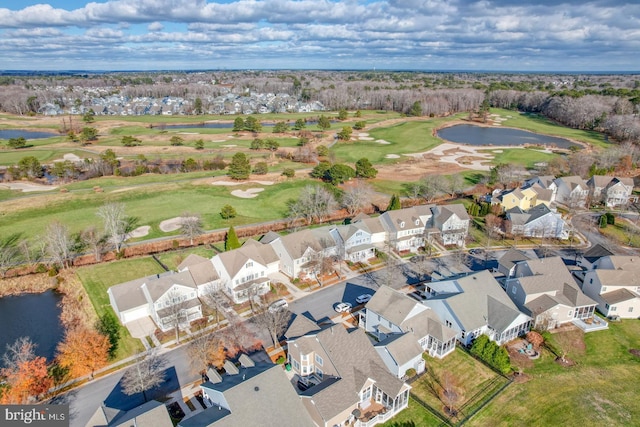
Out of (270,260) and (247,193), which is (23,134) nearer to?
(247,193)

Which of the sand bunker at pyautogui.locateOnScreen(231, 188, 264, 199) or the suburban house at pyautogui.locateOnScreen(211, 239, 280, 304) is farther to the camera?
the sand bunker at pyautogui.locateOnScreen(231, 188, 264, 199)

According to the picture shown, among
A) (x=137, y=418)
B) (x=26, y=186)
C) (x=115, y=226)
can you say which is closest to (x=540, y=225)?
(x=137, y=418)

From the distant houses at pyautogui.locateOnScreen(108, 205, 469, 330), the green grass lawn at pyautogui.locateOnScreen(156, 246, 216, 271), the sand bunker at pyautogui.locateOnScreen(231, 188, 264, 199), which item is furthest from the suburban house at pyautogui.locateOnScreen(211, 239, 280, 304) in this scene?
the sand bunker at pyautogui.locateOnScreen(231, 188, 264, 199)

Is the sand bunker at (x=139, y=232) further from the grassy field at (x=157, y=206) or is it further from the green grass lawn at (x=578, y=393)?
the green grass lawn at (x=578, y=393)

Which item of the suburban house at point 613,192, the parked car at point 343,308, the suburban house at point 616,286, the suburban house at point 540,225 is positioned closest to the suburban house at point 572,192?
the suburban house at point 613,192

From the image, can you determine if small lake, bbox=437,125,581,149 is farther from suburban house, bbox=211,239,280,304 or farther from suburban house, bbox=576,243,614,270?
suburban house, bbox=211,239,280,304

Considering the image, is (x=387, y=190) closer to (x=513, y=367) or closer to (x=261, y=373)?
(x=513, y=367)

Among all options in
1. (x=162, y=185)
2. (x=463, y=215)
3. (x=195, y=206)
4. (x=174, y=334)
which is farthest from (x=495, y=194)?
(x=162, y=185)
